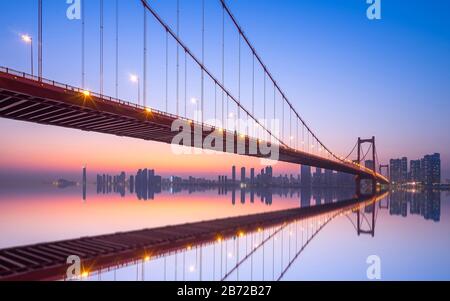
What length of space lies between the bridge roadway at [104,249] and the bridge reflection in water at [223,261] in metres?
0.49

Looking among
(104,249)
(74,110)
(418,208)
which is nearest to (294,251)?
(104,249)

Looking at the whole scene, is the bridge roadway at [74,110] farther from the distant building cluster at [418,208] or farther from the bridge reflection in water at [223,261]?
the distant building cluster at [418,208]

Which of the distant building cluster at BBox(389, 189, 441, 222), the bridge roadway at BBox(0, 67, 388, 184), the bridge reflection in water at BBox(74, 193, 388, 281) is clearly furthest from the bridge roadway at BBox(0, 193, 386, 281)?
the distant building cluster at BBox(389, 189, 441, 222)

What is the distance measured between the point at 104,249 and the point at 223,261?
513 cm

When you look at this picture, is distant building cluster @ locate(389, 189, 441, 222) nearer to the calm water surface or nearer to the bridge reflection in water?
the calm water surface

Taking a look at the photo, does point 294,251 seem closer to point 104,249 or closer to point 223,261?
point 223,261

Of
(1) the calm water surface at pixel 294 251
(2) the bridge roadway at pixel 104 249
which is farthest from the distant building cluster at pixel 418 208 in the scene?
(2) the bridge roadway at pixel 104 249

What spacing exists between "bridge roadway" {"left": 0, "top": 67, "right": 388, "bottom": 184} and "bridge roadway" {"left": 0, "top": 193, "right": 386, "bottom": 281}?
9043 mm

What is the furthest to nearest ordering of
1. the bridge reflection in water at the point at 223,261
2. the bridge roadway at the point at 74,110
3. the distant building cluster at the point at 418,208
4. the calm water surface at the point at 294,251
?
the distant building cluster at the point at 418,208 < the bridge roadway at the point at 74,110 < the calm water surface at the point at 294,251 < the bridge reflection in water at the point at 223,261

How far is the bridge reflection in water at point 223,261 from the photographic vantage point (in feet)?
37.8

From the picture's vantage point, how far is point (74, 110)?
24500 mm

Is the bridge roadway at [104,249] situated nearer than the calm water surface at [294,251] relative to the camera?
Yes
